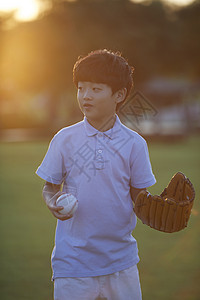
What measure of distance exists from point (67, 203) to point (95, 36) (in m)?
18.9

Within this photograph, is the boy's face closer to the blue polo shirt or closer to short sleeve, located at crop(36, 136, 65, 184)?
the blue polo shirt

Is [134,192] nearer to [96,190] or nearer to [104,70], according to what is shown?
[96,190]

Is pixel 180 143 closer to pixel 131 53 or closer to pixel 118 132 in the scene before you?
pixel 131 53

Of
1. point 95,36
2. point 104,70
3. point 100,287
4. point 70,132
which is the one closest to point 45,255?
point 100,287

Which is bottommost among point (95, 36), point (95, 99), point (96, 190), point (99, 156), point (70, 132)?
point (96, 190)

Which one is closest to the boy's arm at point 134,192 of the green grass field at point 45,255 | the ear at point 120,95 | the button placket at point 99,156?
the button placket at point 99,156

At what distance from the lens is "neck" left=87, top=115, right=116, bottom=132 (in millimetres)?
2236

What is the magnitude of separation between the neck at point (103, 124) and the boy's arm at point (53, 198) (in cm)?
37

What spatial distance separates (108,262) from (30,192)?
6362 mm

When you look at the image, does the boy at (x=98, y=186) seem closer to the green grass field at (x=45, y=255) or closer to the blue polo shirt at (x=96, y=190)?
the blue polo shirt at (x=96, y=190)

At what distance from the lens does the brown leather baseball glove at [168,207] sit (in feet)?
7.16

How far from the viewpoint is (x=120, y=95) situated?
2.26 m

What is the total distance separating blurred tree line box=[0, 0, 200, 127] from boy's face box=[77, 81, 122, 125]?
700 inches

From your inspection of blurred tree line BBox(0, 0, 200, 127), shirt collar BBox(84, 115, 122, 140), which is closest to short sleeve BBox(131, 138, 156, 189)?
shirt collar BBox(84, 115, 122, 140)
